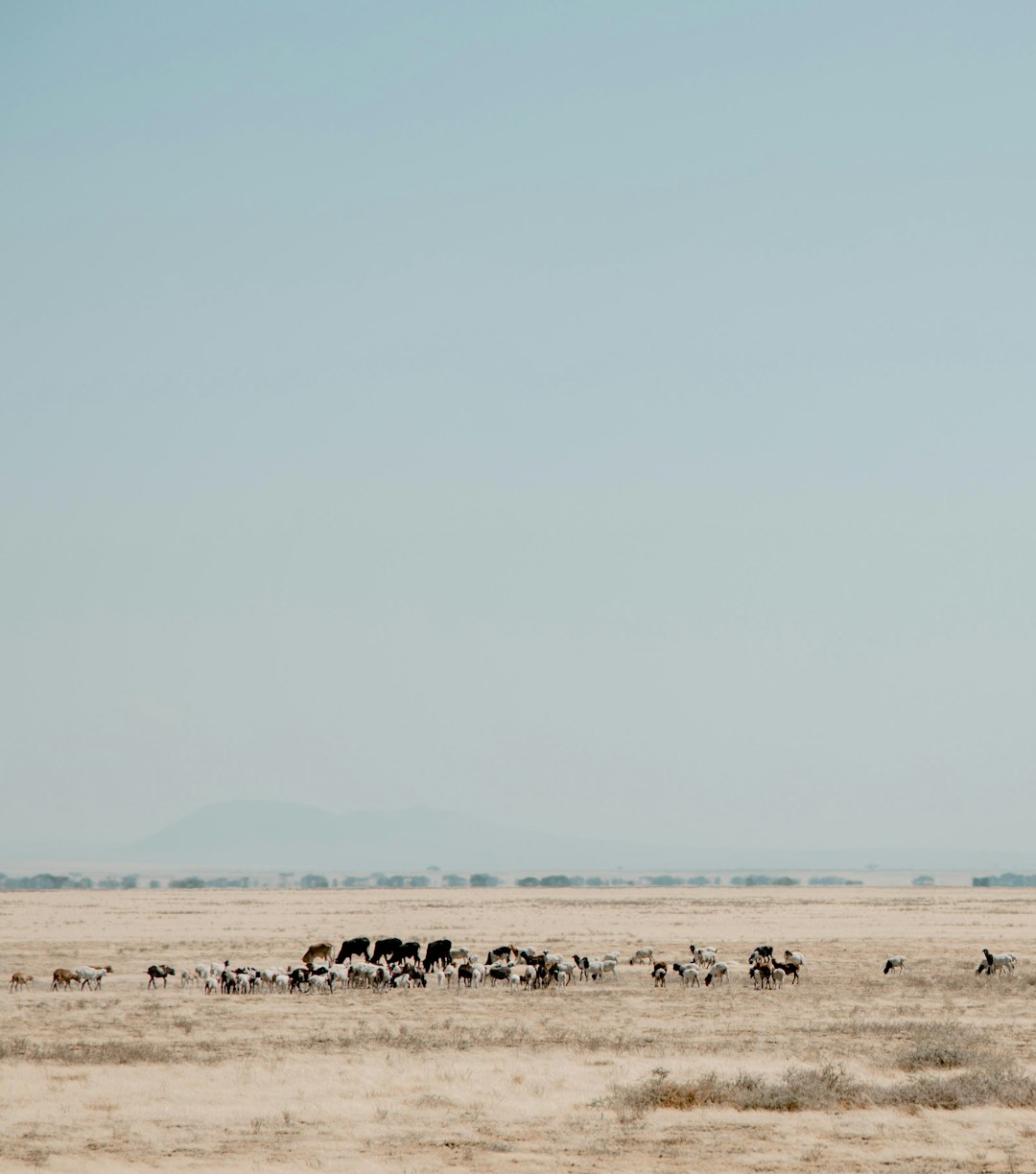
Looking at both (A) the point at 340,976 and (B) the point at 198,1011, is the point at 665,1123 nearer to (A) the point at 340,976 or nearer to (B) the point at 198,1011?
(B) the point at 198,1011

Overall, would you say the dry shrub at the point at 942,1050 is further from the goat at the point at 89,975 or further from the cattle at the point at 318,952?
the cattle at the point at 318,952

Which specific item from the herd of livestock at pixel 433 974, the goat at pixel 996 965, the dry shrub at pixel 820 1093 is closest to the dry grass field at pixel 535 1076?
the dry shrub at pixel 820 1093

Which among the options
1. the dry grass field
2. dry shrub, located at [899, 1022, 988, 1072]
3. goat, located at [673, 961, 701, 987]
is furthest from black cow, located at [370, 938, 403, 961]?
dry shrub, located at [899, 1022, 988, 1072]

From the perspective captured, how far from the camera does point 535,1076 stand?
22.3 metres

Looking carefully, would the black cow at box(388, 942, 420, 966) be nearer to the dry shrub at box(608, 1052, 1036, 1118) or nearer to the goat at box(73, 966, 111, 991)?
the goat at box(73, 966, 111, 991)

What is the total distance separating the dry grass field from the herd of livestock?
71 centimetres

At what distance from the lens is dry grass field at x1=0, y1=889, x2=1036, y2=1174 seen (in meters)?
17.6

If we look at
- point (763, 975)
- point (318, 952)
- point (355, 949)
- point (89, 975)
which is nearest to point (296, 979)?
point (89, 975)

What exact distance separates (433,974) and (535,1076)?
18917 millimetres

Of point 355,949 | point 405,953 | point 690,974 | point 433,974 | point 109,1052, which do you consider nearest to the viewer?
point 109,1052

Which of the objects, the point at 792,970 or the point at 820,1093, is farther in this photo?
the point at 792,970

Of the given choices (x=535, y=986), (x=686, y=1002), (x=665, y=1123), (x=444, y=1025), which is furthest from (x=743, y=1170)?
(x=535, y=986)

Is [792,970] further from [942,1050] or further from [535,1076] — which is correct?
[535,1076]

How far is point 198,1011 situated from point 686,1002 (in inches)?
441
